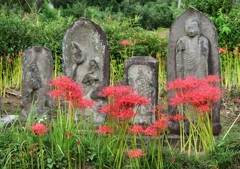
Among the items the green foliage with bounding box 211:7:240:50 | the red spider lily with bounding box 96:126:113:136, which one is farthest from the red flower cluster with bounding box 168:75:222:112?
the green foliage with bounding box 211:7:240:50

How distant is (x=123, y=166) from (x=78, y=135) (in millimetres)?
588

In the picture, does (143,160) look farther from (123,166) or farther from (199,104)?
(199,104)

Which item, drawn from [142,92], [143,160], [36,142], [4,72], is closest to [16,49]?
[4,72]

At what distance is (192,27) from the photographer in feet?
20.7

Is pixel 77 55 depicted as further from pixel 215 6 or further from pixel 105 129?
pixel 215 6

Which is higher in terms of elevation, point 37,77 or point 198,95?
point 37,77

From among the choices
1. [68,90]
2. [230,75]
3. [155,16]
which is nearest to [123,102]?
[68,90]

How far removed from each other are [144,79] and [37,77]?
1.52 metres

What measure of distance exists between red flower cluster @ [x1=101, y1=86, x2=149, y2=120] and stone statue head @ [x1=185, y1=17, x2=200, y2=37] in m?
2.00

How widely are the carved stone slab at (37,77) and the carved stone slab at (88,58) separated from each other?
10.9 inches

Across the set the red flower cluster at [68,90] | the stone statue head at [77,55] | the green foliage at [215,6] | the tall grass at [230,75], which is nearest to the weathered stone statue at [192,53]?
the stone statue head at [77,55]

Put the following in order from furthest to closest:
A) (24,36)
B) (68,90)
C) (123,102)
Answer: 1. (24,36)
2. (68,90)
3. (123,102)

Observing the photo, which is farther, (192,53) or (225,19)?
(225,19)

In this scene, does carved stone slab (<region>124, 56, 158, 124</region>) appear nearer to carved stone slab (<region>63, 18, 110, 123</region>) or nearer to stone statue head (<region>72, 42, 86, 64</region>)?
carved stone slab (<region>63, 18, 110, 123</region>)
